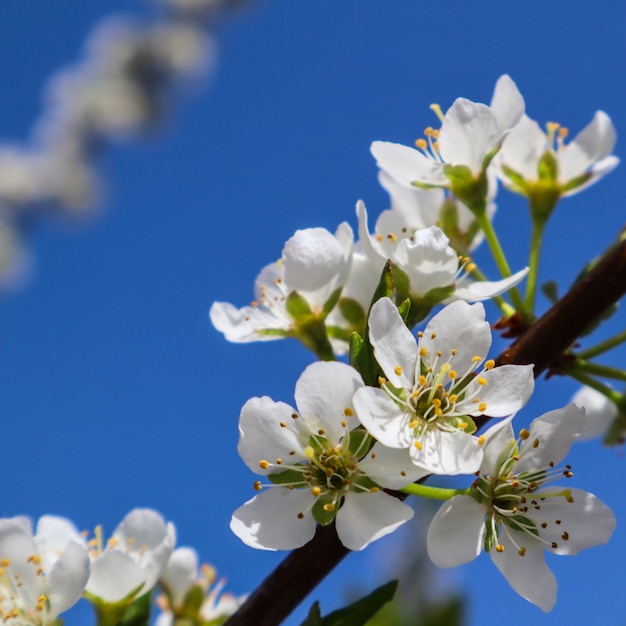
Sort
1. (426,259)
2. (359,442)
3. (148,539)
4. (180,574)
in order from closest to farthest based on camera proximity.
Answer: (359,442)
(426,259)
(148,539)
(180,574)

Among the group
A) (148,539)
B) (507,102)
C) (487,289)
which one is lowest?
(487,289)

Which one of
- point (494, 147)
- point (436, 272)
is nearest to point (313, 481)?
point (436, 272)

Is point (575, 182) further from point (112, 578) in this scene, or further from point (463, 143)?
point (112, 578)

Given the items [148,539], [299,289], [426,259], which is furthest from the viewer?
[148,539]

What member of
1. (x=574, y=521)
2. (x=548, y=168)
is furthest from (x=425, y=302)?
(x=548, y=168)

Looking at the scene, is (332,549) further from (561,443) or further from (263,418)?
(561,443)

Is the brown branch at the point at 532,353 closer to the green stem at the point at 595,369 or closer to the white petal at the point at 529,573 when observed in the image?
the green stem at the point at 595,369

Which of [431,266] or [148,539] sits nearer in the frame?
[431,266]

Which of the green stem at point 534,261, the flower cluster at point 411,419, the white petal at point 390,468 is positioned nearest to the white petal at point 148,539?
the flower cluster at point 411,419
